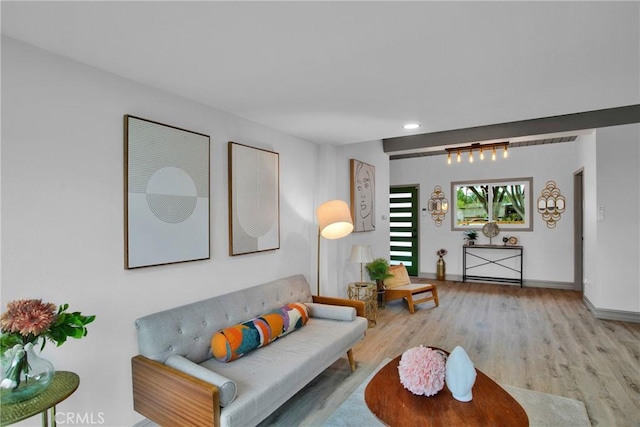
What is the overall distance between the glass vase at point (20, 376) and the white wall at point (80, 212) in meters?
0.36

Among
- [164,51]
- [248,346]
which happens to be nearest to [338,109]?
[164,51]

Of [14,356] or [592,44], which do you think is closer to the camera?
[14,356]

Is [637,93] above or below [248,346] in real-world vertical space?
above

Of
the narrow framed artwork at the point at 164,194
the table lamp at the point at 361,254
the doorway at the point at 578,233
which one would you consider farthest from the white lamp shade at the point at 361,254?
the doorway at the point at 578,233

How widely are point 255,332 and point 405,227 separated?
18.6ft

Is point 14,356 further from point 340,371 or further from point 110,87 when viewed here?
point 340,371

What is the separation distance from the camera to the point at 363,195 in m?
4.94

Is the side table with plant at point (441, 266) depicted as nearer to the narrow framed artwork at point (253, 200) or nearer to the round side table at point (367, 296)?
the round side table at point (367, 296)

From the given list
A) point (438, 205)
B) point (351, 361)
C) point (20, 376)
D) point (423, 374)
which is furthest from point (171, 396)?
point (438, 205)

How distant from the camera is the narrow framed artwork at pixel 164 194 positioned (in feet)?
7.20

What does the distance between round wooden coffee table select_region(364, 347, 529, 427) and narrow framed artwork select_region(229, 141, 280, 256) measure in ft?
5.29

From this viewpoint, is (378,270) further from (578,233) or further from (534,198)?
(578,233)

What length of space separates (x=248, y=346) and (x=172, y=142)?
153 cm

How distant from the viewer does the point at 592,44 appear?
1.80 metres
